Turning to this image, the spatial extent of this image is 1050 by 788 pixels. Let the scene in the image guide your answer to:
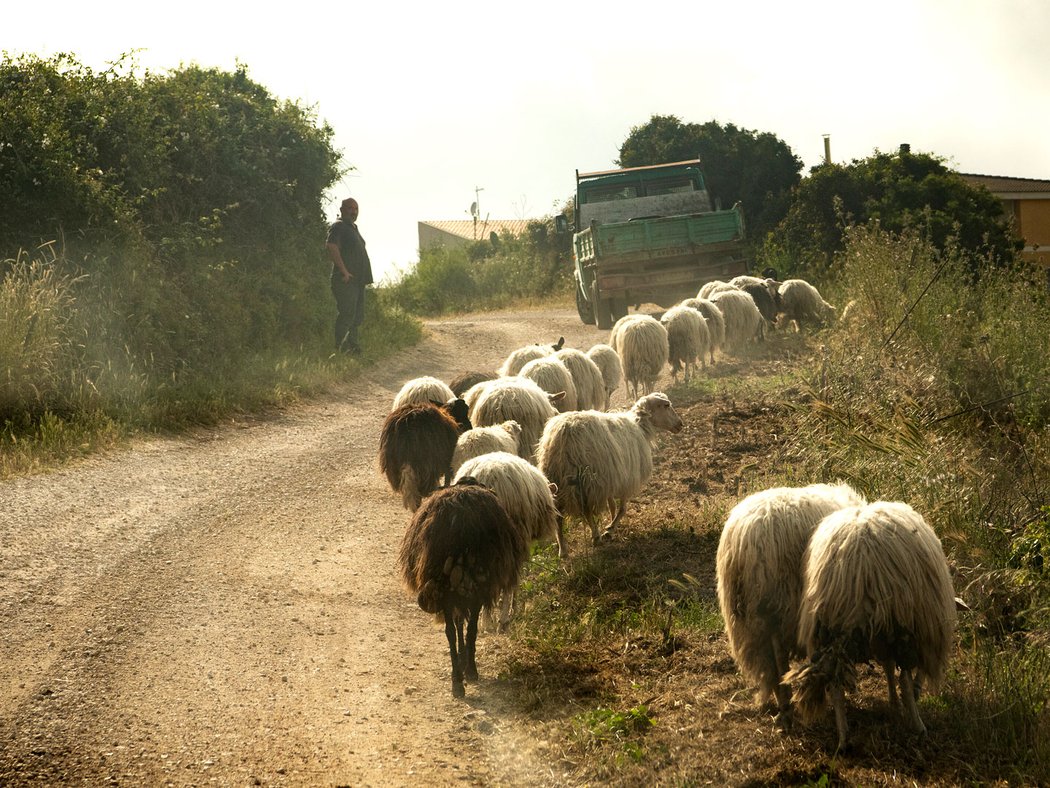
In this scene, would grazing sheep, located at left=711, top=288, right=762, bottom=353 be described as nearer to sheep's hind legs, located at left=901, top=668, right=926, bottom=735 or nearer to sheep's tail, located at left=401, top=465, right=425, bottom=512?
sheep's tail, located at left=401, top=465, right=425, bottom=512

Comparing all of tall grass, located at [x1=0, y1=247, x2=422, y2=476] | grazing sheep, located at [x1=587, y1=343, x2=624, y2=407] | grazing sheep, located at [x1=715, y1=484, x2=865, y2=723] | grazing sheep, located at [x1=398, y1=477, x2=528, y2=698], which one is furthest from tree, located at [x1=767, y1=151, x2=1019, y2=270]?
grazing sheep, located at [x1=715, y1=484, x2=865, y2=723]

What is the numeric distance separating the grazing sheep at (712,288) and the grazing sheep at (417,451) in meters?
9.39

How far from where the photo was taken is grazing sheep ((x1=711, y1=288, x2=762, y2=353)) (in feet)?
52.8

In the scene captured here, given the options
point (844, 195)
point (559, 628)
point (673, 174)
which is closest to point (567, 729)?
point (559, 628)

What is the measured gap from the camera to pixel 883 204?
76.6 feet

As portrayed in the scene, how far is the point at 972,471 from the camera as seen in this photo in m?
7.38

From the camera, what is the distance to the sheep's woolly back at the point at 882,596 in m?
4.77

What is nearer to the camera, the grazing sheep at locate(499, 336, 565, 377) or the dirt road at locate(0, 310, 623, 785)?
the dirt road at locate(0, 310, 623, 785)

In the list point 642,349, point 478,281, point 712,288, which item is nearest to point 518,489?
point 642,349

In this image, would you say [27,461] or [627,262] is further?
[627,262]

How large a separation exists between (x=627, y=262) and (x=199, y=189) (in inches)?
284

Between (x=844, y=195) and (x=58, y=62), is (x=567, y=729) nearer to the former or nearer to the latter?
(x=58, y=62)

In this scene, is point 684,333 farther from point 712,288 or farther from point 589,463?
point 589,463

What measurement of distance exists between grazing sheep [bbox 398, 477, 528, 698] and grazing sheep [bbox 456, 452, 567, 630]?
0.58 metres
